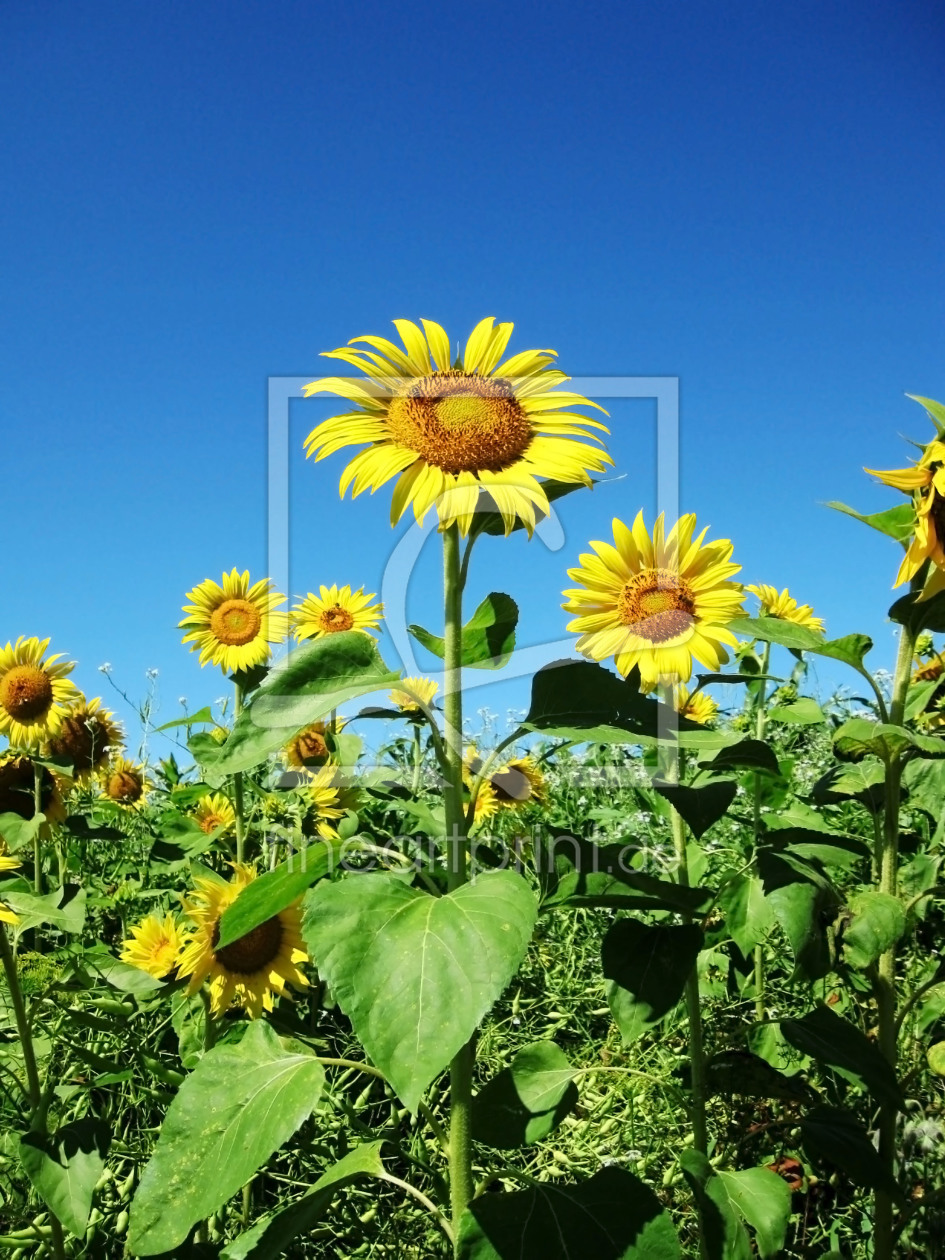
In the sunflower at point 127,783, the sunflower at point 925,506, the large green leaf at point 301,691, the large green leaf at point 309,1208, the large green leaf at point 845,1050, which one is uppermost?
the sunflower at point 925,506

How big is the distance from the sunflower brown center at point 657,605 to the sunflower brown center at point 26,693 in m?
2.18

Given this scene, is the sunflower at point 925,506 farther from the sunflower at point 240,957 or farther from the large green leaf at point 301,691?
the sunflower at point 240,957

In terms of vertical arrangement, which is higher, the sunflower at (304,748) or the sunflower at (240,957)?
the sunflower at (304,748)

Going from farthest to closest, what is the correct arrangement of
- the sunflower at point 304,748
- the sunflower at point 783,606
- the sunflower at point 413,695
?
1. the sunflower at point 304,748
2. the sunflower at point 783,606
3. the sunflower at point 413,695

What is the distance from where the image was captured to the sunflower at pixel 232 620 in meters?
3.49

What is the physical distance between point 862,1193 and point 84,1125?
5.32ft

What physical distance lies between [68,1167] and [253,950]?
0.54 m

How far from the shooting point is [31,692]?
358 centimetres

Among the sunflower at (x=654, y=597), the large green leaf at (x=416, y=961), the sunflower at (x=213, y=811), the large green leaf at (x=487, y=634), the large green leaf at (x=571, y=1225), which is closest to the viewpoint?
the large green leaf at (x=416, y=961)

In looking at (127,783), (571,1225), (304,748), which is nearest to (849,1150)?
(571,1225)

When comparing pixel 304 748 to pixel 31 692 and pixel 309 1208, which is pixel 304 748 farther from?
pixel 309 1208

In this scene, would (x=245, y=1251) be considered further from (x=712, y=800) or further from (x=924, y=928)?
(x=924, y=928)

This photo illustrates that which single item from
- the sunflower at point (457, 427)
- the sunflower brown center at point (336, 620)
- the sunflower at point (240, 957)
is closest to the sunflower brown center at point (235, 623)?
the sunflower brown center at point (336, 620)

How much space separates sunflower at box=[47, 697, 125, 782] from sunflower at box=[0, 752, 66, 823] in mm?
283
